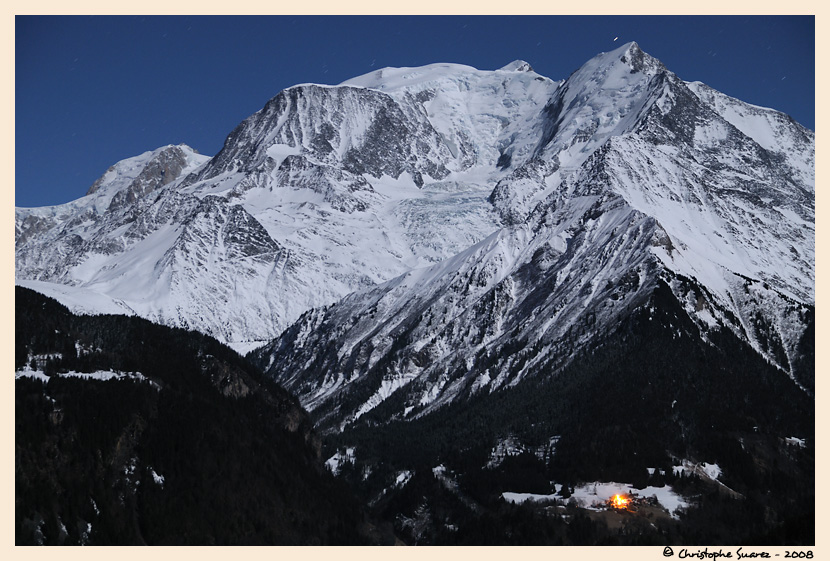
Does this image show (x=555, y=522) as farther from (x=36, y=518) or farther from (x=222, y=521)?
(x=36, y=518)

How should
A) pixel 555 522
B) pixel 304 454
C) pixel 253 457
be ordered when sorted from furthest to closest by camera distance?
pixel 555 522, pixel 304 454, pixel 253 457

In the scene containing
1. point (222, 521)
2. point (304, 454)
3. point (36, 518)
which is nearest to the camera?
point (36, 518)

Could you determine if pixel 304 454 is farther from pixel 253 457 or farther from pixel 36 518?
pixel 36 518

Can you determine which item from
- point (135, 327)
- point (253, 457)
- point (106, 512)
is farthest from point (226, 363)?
point (106, 512)

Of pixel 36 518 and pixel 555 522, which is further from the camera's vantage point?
pixel 555 522

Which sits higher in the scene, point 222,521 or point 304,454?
point 304,454

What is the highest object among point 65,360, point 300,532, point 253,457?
point 65,360

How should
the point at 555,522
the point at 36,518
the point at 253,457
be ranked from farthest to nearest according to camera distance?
the point at 555,522, the point at 253,457, the point at 36,518

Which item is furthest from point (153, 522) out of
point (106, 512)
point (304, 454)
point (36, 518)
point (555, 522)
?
point (555, 522)

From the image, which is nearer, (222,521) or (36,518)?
(36,518)
